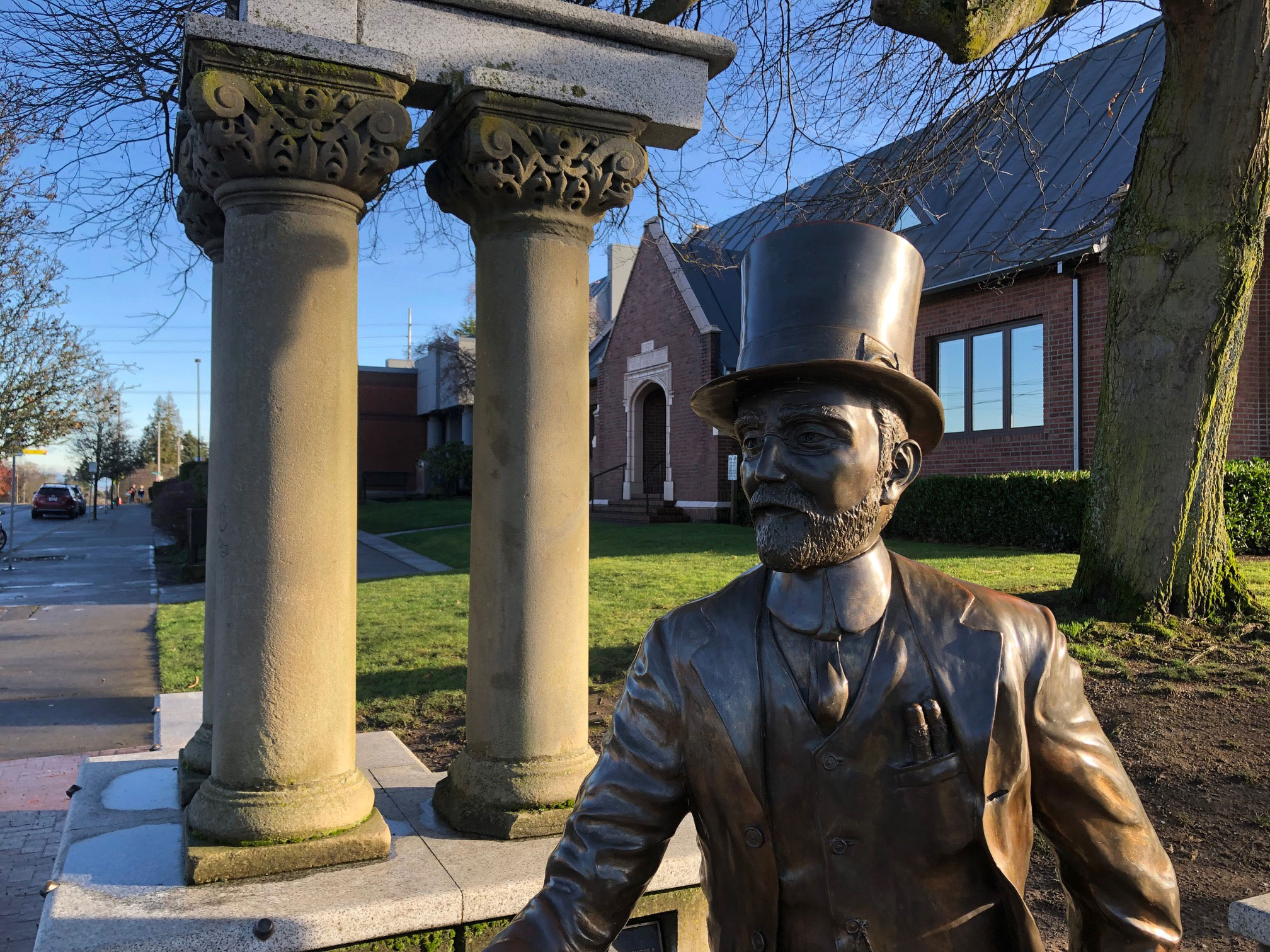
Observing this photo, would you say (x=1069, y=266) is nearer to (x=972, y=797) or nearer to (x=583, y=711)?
(x=583, y=711)

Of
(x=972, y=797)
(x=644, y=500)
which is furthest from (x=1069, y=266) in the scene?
→ (x=972, y=797)

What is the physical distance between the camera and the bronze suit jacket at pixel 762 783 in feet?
5.32

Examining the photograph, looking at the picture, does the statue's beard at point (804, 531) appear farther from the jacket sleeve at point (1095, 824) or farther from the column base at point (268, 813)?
the column base at point (268, 813)

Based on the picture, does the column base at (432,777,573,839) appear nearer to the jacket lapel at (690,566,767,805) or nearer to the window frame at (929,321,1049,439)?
the jacket lapel at (690,566,767,805)

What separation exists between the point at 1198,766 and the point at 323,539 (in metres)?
4.89

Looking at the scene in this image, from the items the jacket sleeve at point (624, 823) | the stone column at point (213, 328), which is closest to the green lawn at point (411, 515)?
the stone column at point (213, 328)

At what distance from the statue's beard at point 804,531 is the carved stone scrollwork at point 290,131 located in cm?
290

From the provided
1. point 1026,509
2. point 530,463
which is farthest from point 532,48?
point 1026,509

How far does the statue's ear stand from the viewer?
179 cm

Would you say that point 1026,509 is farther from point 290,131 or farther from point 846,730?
point 846,730

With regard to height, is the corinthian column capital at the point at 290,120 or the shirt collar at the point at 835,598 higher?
the corinthian column capital at the point at 290,120

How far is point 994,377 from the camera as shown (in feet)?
59.9

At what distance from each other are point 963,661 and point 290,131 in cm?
334

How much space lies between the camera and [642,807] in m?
1.79
